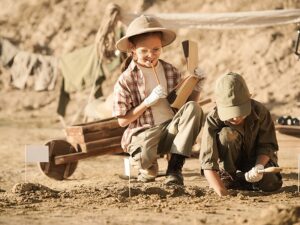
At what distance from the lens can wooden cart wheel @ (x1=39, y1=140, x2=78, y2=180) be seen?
692 cm

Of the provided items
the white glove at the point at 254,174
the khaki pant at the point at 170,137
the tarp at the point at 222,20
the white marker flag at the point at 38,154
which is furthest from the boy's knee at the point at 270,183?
the tarp at the point at 222,20

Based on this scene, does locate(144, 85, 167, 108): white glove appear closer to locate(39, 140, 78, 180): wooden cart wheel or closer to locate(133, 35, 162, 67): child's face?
locate(133, 35, 162, 67): child's face

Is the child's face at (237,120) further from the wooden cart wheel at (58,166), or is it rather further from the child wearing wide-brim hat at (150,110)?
the wooden cart wheel at (58,166)

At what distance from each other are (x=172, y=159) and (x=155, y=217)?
4.72 ft

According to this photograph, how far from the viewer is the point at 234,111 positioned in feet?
16.0

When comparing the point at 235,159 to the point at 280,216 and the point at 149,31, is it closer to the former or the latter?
the point at 149,31

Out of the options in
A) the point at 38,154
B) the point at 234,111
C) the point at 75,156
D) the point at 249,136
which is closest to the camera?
the point at 234,111

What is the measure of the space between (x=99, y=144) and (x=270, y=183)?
6.90ft

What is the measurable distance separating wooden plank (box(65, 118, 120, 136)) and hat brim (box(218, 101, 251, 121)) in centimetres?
223

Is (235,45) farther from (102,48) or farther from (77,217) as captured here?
(77,217)

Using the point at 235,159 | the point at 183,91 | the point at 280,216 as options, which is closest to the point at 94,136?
the point at 183,91

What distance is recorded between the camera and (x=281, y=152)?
8125 millimetres

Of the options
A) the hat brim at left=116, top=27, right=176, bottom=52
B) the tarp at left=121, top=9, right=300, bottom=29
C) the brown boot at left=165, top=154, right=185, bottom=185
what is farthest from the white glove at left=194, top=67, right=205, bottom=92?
the tarp at left=121, top=9, right=300, bottom=29

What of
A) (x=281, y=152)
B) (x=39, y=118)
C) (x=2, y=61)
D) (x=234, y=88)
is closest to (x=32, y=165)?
(x=281, y=152)
